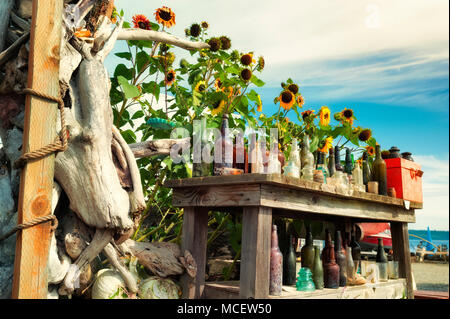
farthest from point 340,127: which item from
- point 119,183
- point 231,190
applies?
point 119,183

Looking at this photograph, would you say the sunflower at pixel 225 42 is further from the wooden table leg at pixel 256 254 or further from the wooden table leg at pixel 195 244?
the wooden table leg at pixel 256 254

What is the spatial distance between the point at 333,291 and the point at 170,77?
74.6 inches

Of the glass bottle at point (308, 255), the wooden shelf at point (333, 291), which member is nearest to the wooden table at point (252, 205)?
the wooden shelf at point (333, 291)

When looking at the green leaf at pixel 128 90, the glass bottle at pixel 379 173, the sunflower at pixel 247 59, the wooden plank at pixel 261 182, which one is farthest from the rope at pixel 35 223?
the glass bottle at pixel 379 173

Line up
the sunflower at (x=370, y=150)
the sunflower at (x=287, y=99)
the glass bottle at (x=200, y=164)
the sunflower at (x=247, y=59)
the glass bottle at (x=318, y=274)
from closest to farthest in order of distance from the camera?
the glass bottle at (x=200, y=164)
the glass bottle at (x=318, y=274)
the sunflower at (x=247, y=59)
the sunflower at (x=287, y=99)
the sunflower at (x=370, y=150)

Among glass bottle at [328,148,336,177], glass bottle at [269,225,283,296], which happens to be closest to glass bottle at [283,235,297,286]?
glass bottle at [269,225,283,296]

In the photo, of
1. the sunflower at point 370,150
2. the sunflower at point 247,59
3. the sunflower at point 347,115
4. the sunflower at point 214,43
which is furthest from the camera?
the sunflower at point 370,150

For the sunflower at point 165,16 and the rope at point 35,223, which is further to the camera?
the sunflower at point 165,16

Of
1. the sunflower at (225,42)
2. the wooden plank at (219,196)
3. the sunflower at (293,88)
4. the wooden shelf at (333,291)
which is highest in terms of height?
the sunflower at (225,42)

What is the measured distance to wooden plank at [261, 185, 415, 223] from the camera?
219cm

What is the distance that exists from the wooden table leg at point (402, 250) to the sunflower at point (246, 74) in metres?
1.91

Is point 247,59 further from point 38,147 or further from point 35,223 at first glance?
point 35,223

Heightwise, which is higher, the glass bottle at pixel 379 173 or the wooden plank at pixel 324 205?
the glass bottle at pixel 379 173

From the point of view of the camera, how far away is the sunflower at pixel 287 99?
3.37 meters
